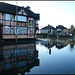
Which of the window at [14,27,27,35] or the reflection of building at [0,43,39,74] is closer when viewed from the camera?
the reflection of building at [0,43,39,74]

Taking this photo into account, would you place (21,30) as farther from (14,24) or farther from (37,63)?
(37,63)

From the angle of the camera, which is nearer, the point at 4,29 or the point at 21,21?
the point at 4,29

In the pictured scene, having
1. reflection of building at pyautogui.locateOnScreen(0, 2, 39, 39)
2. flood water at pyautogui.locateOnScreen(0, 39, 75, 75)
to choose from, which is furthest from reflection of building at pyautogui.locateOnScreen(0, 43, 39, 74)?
reflection of building at pyautogui.locateOnScreen(0, 2, 39, 39)

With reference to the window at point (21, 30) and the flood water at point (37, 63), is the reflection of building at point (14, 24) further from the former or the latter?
the flood water at point (37, 63)

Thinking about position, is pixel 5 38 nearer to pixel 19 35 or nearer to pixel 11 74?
pixel 19 35

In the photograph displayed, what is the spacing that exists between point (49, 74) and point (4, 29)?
854 inches

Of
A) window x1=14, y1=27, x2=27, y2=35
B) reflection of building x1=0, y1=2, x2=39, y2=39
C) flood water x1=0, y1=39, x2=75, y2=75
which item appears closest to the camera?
flood water x1=0, y1=39, x2=75, y2=75

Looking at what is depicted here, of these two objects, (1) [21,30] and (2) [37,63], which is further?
(1) [21,30]

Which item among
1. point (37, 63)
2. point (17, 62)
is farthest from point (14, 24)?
point (37, 63)

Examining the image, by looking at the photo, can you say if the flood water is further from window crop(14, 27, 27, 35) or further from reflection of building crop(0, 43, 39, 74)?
window crop(14, 27, 27, 35)

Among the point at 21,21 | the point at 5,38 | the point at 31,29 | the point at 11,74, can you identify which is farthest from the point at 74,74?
the point at 31,29

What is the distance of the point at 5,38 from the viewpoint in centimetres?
2381

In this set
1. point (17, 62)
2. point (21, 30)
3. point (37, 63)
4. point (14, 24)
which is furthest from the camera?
point (21, 30)

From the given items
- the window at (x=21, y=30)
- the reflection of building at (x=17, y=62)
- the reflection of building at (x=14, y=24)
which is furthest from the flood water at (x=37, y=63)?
the window at (x=21, y=30)
